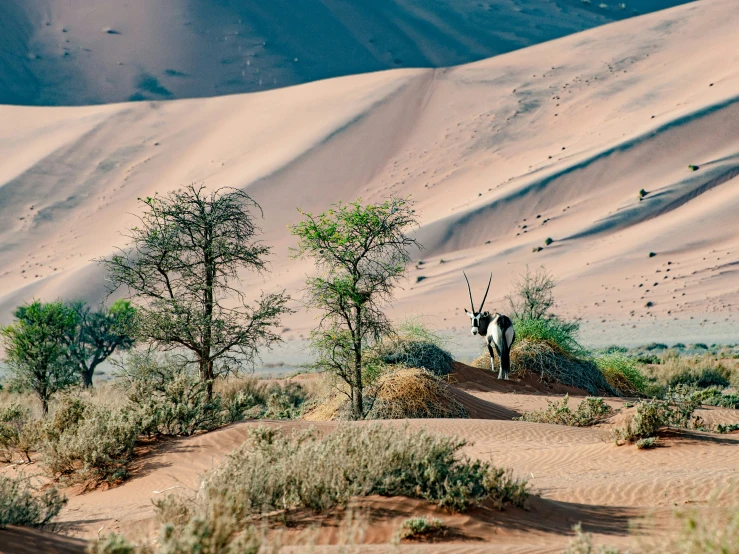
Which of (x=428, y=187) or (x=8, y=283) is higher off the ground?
(x=428, y=187)

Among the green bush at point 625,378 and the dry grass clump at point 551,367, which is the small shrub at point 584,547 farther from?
the green bush at point 625,378

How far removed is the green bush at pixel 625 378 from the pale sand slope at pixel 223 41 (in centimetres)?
7687

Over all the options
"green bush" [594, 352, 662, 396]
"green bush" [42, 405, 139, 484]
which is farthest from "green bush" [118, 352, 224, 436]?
"green bush" [594, 352, 662, 396]

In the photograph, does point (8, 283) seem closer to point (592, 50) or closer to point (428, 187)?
point (428, 187)

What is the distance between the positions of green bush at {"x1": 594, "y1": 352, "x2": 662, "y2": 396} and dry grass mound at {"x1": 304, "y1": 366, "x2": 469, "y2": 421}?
7657 millimetres

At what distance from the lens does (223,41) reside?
102m

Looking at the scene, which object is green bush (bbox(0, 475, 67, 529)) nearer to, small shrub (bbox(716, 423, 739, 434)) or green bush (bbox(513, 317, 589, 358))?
small shrub (bbox(716, 423, 739, 434))

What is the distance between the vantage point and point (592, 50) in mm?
83375

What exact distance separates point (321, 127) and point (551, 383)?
56409mm

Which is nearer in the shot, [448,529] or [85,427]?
[448,529]

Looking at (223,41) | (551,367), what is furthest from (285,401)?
(223,41)

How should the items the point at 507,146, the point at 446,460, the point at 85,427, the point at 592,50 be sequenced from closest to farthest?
the point at 446,460, the point at 85,427, the point at 507,146, the point at 592,50

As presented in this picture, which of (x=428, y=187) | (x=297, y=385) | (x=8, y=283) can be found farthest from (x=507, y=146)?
(x=297, y=385)

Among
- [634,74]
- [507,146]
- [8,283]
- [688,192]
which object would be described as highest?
[634,74]
